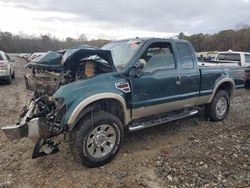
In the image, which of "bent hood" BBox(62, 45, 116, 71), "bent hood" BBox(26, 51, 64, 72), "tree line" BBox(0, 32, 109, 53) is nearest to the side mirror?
"bent hood" BBox(62, 45, 116, 71)

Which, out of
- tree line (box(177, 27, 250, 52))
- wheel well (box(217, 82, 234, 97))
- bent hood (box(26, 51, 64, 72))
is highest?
tree line (box(177, 27, 250, 52))

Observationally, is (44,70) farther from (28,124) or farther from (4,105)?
(4,105)

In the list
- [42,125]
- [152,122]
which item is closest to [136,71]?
[152,122]

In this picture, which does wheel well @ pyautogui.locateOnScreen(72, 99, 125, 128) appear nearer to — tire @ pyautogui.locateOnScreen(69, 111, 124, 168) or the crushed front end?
tire @ pyautogui.locateOnScreen(69, 111, 124, 168)

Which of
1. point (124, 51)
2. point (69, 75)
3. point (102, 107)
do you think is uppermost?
point (124, 51)

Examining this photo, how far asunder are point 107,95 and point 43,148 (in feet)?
4.04

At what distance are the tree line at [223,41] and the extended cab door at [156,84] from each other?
2936cm

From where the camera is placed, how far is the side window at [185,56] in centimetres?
600

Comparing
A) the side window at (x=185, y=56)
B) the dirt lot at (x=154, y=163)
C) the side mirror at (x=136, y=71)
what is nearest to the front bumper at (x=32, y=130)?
the dirt lot at (x=154, y=163)

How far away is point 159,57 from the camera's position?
5.62 m

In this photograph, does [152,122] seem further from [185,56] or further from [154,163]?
[185,56]

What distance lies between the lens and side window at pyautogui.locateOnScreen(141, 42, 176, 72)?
5398mm

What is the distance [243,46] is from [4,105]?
32605 mm

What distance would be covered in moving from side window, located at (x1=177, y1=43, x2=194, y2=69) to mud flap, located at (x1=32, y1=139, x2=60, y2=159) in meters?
2.94
